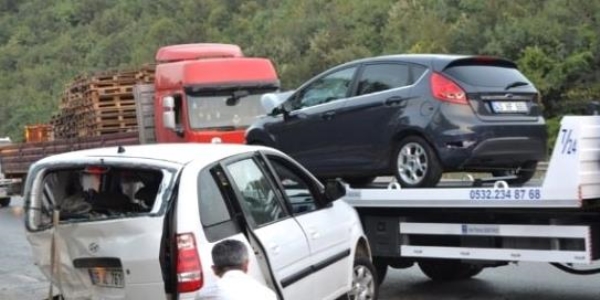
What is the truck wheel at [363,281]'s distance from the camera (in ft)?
26.3

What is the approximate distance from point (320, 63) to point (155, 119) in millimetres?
27642

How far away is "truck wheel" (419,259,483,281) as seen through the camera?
10297mm

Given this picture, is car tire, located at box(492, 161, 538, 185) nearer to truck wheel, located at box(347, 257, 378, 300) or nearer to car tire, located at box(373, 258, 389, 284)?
car tire, located at box(373, 258, 389, 284)

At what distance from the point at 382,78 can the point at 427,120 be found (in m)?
0.85

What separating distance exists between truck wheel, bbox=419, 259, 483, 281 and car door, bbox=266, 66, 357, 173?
1535 mm

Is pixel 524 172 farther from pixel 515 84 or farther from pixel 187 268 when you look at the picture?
pixel 187 268

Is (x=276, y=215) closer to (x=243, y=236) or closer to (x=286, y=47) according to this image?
(x=243, y=236)

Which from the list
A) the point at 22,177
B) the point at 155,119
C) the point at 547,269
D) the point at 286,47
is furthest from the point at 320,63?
the point at 547,269

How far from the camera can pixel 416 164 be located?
9.41 metres

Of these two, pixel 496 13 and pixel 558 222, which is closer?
pixel 558 222

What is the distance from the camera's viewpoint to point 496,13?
36281mm

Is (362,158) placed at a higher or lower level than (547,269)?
higher

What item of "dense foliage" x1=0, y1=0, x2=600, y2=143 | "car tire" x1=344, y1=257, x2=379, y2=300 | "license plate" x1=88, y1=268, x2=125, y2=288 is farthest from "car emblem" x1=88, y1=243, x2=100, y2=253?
"dense foliage" x1=0, y1=0, x2=600, y2=143

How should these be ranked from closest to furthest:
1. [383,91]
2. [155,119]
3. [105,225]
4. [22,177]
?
[105,225]
[383,91]
[155,119]
[22,177]
